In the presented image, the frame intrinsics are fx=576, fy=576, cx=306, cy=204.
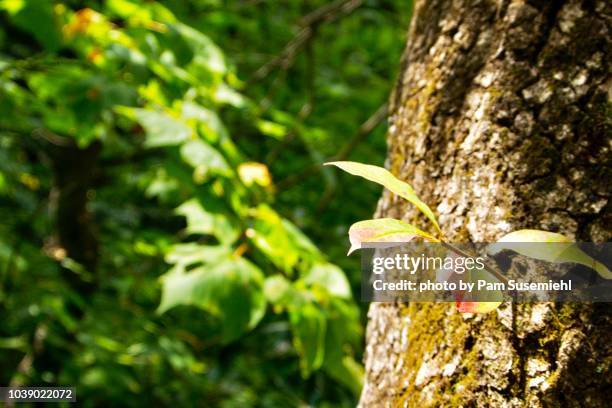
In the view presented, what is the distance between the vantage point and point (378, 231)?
564 millimetres

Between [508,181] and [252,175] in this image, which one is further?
Result: [252,175]

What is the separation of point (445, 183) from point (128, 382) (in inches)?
91.5

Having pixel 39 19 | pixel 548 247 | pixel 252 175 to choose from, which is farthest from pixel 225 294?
pixel 548 247

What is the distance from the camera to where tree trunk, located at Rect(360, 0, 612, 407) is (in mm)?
625

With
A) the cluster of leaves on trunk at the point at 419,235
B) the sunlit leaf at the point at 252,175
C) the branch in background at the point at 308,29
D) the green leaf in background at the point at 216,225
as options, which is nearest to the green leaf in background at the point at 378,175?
the cluster of leaves on trunk at the point at 419,235

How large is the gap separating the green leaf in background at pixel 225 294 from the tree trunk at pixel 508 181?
615 millimetres

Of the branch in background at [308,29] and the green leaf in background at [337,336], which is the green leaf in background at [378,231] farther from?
the branch in background at [308,29]

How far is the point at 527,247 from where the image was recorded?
0.58m

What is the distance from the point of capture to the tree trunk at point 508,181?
625mm

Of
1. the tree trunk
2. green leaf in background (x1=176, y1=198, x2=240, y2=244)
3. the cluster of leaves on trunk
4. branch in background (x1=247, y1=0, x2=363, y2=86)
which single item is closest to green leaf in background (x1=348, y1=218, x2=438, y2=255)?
the cluster of leaves on trunk

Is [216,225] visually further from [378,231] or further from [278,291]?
[378,231]
